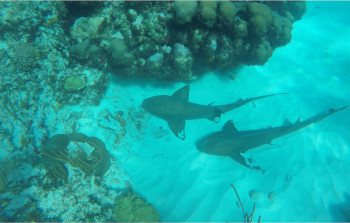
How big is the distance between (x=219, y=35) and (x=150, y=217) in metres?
5.64

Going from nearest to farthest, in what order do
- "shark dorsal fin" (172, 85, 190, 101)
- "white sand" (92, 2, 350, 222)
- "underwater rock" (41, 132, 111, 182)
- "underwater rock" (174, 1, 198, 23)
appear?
"underwater rock" (174, 1, 198, 23), "underwater rock" (41, 132, 111, 182), "white sand" (92, 2, 350, 222), "shark dorsal fin" (172, 85, 190, 101)

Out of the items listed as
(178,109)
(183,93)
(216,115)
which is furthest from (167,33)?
(216,115)

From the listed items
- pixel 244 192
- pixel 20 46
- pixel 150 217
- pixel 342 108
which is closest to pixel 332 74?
pixel 342 108

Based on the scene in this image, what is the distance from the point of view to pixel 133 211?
490 centimetres

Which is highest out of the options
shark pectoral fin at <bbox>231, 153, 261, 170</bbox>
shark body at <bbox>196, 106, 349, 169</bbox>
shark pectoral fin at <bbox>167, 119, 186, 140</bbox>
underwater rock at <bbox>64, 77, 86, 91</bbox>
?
underwater rock at <bbox>64, 77, 86, 91</bbox>

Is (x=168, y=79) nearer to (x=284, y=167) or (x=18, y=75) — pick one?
(x=18, y=75)

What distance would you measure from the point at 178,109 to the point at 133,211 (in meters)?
3.31

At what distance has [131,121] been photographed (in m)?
6.61

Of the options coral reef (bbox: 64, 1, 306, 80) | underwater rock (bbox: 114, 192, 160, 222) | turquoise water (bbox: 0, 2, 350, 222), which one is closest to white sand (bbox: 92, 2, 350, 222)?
turquoise water (bbox: 0, 2, 350, 222)

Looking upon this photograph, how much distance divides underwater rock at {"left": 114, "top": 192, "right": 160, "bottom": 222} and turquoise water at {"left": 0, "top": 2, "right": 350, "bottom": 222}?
0.32 meters

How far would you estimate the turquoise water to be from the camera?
16.8 feet

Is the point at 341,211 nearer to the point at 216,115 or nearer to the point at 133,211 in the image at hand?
the point at 216,115

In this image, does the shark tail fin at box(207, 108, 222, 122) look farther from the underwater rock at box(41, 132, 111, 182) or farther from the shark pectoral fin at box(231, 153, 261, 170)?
the underwater rock at box(41, 132, 111, 182)

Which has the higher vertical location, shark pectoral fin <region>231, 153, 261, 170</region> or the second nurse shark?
the second nurse shark
